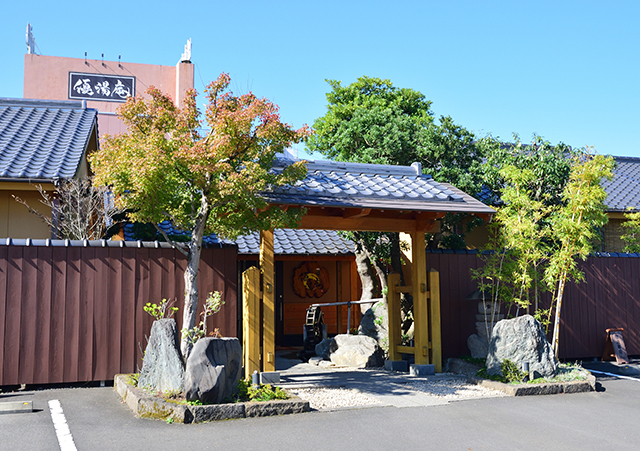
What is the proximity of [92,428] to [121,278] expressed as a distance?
2788 millimetres

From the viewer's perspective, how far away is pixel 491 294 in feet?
31.3

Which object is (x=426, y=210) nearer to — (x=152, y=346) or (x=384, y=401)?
(x=384, y=401)

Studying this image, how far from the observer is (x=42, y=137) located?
11.1m

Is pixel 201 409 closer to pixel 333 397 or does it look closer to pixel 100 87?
pixel 333 397

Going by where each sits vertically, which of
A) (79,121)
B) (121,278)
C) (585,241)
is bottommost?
(121,278)

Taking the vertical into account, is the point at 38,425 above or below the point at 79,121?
below

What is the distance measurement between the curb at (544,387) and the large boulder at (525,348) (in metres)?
0.32

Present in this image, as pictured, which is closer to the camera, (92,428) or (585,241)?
(92,428)

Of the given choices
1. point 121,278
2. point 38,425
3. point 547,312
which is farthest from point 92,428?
point 547,312

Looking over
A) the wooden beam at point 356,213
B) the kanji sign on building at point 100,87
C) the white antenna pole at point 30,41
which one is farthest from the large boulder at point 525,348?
the white antenna pole at point 30,41

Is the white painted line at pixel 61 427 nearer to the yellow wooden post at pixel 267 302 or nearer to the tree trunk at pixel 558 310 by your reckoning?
the yellow wooden post at pixel 267 302

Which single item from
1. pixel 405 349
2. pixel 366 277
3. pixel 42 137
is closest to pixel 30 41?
pixel 42 137

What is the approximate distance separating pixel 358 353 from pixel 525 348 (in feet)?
10.7

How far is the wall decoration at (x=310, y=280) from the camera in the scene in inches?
595
